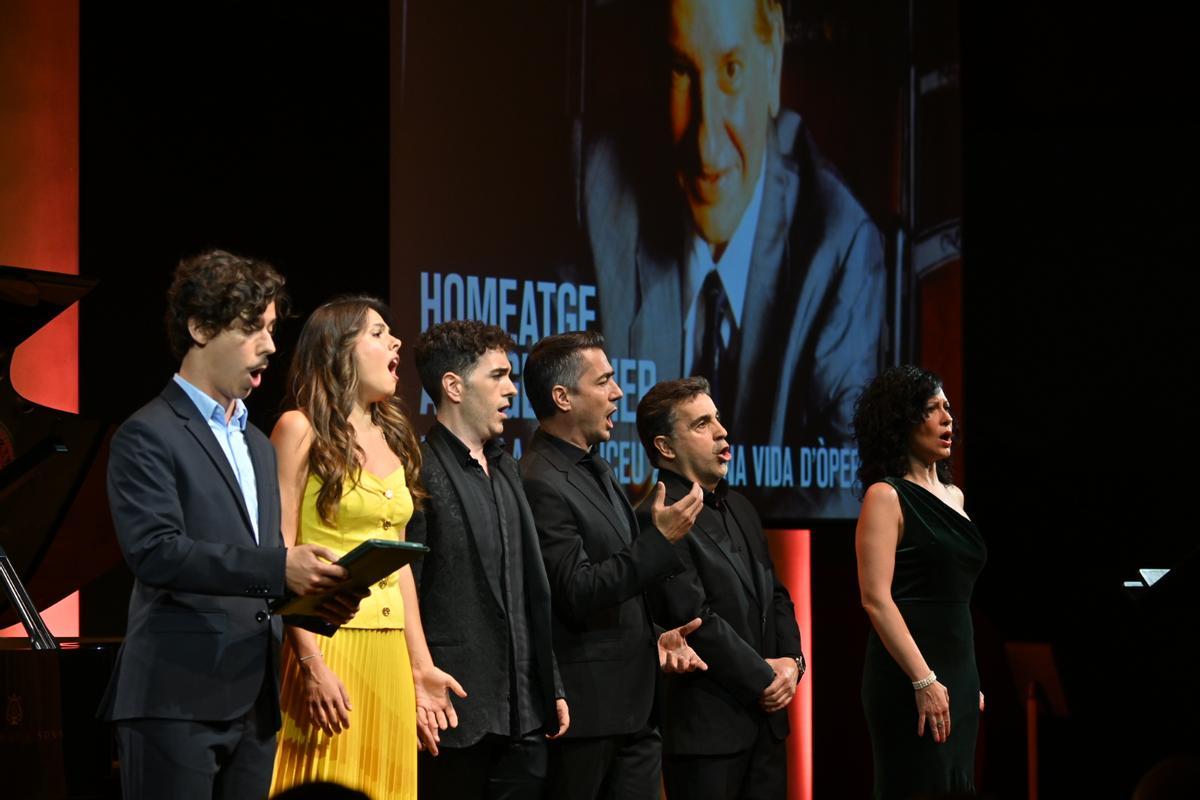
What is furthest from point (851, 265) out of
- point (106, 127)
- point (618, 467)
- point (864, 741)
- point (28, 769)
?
point (28, 769)

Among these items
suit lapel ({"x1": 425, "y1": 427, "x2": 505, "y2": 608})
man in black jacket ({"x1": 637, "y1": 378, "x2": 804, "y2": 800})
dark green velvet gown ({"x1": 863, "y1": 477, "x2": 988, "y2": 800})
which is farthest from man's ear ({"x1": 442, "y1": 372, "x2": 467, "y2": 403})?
dark green velvet gown ({"x1": 863, "y1": 477, "x2": 988, "y2": 800})

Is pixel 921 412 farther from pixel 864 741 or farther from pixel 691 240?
pixel 864 741

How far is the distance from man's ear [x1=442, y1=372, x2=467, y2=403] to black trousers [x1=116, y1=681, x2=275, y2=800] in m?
1.16

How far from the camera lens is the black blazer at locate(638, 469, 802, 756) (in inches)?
156

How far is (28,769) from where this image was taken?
3482mm

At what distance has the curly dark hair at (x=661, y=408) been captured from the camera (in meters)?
4.28

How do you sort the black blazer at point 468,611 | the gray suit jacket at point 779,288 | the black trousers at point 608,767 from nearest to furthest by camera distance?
the black blazer at point 468,611 → the black trousers at point 608,767 → the gray suit jacket at point 779,288

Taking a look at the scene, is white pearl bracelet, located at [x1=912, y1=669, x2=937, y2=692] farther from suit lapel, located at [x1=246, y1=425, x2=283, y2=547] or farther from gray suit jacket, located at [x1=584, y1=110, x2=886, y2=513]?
gray suit jacket, located at [x1=584, y1=110, x2=886, y2=513]

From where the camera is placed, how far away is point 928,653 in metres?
4.02

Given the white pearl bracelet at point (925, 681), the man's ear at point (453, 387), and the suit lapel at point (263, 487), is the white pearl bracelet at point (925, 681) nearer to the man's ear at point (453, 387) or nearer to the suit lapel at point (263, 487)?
the man's ear at point (453, 387)

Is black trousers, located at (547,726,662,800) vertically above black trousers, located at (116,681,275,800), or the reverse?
black trousers, located at (116,681,275,800)

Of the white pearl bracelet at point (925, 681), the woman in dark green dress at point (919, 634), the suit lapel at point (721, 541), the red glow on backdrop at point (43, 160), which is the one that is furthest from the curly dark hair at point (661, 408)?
the red glow on backdrop at point (43, 160)

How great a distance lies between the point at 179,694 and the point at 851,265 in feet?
14.9

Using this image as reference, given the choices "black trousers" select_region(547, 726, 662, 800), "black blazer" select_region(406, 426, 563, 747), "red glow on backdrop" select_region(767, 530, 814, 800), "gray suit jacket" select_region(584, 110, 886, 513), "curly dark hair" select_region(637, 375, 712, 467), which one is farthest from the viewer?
"red glow on backdrop" select_region(767, 530, 814, 800)
